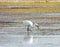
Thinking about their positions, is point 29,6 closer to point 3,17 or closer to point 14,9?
point 14,9

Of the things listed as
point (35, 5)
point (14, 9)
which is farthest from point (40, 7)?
point (14, 9)

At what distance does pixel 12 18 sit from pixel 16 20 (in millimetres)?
220

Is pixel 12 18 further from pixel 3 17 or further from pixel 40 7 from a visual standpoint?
pixel 40 7

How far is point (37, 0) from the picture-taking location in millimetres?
5613

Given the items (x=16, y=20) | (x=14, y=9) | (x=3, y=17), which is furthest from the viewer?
(x=14, y=9)

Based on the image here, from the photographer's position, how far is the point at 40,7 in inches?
215

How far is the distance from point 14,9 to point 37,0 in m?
0.75

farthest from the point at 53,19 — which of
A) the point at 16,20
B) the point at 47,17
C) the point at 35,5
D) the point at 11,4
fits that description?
the point at 11,4

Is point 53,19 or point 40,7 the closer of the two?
point 53,19

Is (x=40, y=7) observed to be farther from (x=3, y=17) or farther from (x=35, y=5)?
(x=3, y=17)

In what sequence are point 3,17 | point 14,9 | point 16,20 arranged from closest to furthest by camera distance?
point 16,20 → point 3,17 → point 14,9

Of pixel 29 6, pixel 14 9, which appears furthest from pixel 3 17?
pixel 29 6

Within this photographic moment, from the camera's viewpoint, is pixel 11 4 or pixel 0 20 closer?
pixel 0 20

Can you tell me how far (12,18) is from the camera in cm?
463
